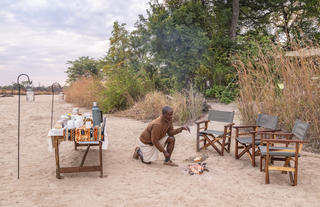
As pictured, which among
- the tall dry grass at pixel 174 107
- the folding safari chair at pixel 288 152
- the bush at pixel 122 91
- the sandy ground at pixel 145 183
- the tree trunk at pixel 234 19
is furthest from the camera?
the tree trunk at pixel 234 19

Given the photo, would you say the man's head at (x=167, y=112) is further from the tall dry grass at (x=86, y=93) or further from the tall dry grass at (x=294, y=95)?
the tall dry grass at (x=86, y=93)

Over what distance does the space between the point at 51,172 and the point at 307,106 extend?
15.1ft

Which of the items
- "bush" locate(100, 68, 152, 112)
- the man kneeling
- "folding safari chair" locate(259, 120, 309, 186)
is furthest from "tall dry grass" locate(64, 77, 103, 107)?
"folding safari chair" locate(259, 120, 309, 186)

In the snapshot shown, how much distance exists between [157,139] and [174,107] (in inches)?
171

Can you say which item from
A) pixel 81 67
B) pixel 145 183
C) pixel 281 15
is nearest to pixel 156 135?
pixel 145 183

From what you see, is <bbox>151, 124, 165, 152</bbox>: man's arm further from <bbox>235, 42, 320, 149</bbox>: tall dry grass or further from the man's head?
<bbox>235, 42, 320, 149</bbox>: tall dry grass

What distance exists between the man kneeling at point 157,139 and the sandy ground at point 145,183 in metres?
0.16

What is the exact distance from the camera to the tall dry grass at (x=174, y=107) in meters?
8.08

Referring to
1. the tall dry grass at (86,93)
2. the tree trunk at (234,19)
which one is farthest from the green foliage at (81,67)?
the tree trunk at (234,19)

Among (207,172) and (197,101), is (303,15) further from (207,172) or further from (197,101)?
(207,172)

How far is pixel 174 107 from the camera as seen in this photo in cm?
819

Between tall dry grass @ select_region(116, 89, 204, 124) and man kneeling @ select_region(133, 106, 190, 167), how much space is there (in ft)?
12.0

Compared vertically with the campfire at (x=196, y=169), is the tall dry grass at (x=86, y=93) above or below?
above

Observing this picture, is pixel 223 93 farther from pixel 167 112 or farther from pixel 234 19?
pixel 167 112
